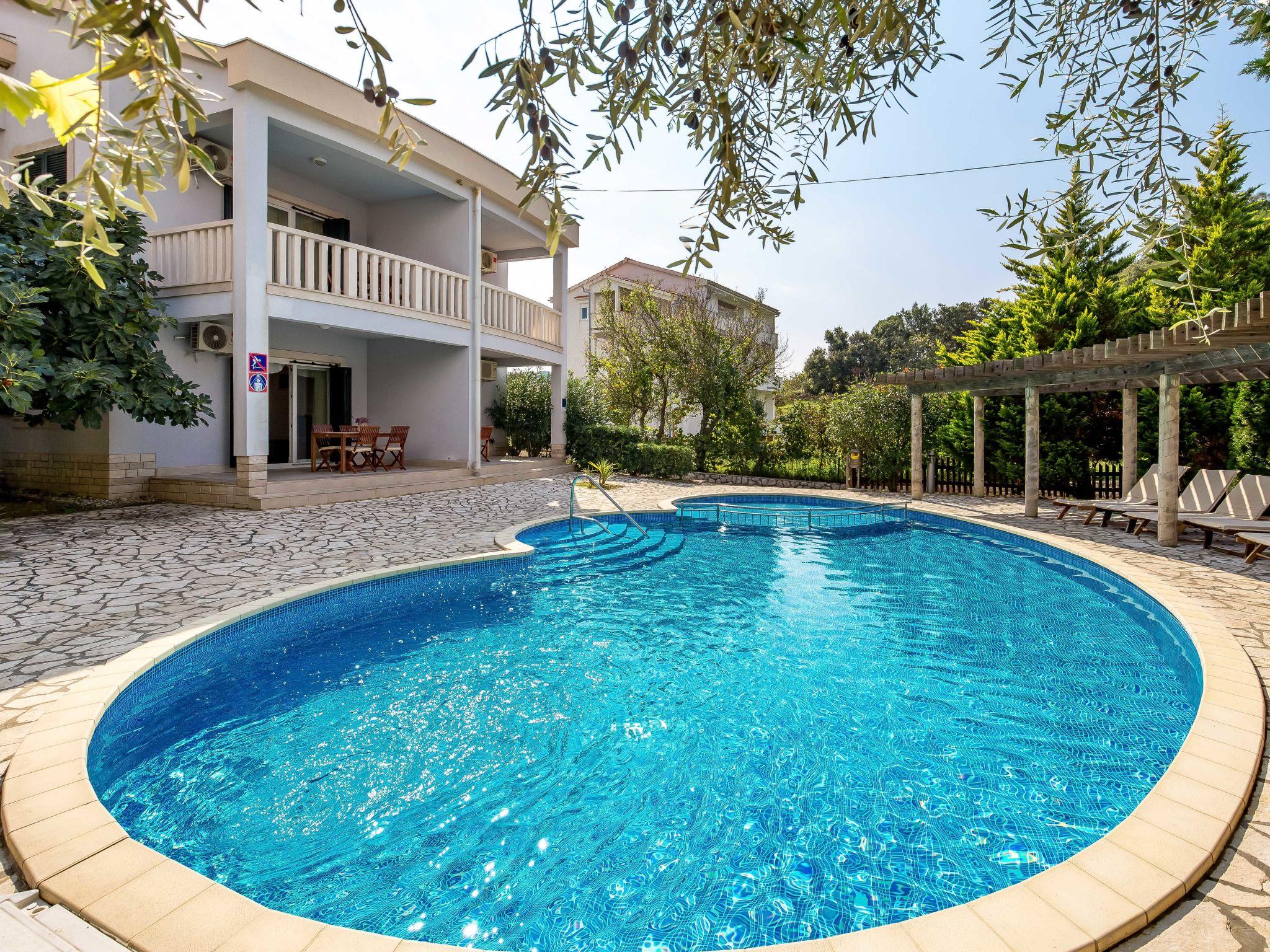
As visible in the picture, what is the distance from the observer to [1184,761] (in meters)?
3.20

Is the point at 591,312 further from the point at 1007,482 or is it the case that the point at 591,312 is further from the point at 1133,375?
the point at 1133,375

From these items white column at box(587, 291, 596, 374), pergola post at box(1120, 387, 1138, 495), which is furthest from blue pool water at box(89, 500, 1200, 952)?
white column at box(587, 291, 596, 374)

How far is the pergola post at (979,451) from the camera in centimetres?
1394

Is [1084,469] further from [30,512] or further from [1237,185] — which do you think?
[30,512]

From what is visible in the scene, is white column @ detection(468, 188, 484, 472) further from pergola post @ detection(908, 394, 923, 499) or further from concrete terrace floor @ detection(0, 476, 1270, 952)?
pergola post @ detection(908, 394, 923, 499)

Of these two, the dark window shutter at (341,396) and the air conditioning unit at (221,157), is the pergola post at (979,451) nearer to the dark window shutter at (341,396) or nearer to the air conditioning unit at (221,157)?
the dark window shutter at (341,396)

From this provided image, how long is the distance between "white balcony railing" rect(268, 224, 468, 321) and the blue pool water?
21.2ft

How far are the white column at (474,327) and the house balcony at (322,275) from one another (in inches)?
5.7

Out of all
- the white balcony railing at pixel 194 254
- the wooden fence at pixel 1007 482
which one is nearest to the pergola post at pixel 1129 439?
the wooden fence at pixel 1007 482

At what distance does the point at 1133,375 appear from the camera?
32.2 ft

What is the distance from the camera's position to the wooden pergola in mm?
7073

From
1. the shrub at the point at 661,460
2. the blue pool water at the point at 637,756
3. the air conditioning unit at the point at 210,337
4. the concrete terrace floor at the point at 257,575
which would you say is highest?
the air conditioning unit at the point at 210,337

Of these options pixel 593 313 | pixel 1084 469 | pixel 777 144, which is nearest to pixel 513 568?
pixel 777 144

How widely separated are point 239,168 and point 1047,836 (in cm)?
1189
